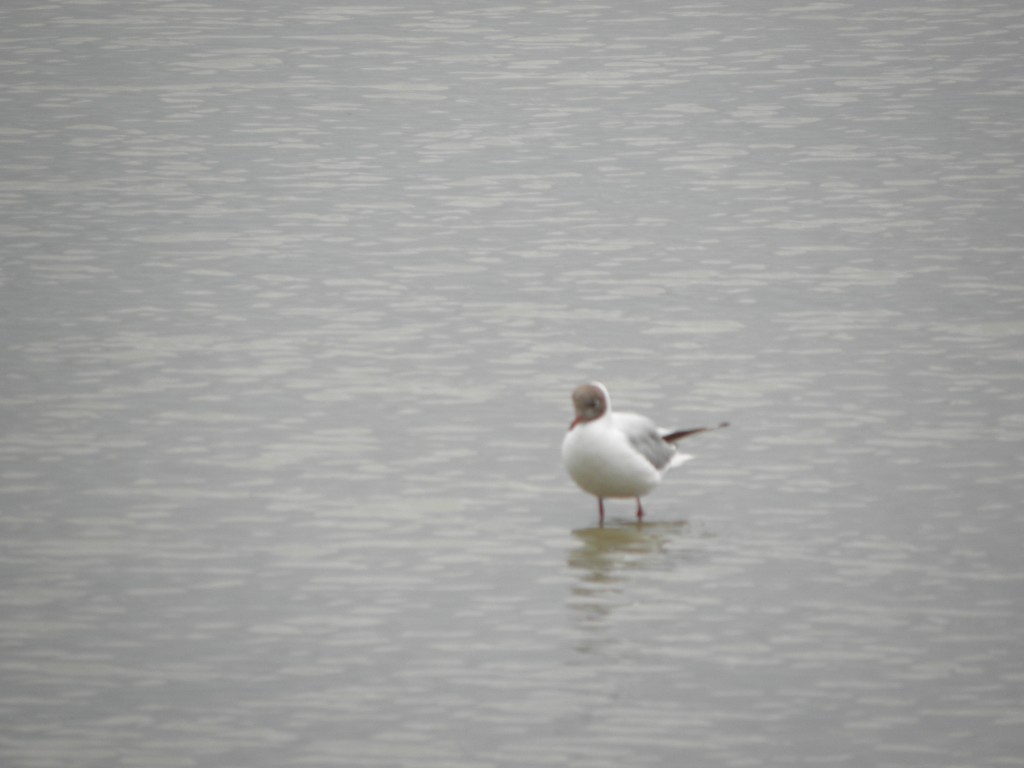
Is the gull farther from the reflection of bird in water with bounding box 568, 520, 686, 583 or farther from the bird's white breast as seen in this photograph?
the reflection of bird in water with bounding box 568, 520, 686, 583

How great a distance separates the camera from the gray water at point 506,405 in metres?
8.58

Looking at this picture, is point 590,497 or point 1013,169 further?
point 1013,169

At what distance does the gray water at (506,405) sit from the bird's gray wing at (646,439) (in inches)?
12.3

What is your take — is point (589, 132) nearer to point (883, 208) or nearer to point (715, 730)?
point (883, 208)

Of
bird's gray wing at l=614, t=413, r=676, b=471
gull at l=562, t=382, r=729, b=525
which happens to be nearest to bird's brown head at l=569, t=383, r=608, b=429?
gull at l=562, t=382, r=729, b=525

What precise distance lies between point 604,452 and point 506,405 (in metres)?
2.45

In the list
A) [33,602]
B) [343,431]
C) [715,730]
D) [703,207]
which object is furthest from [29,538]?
[703,207]

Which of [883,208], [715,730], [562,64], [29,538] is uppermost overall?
[562,64]

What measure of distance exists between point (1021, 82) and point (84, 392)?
41.9 ft

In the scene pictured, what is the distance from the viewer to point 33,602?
9.74 m

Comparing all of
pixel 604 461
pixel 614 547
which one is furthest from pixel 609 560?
pixel 604 461

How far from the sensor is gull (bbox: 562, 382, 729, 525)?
10.5 meters

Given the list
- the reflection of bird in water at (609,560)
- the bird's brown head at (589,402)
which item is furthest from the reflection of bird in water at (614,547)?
the bird's brown head at (589,402)

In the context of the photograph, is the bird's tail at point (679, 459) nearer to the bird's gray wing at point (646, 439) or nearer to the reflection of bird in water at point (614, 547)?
the bird's gray wing at point (646, 439)
